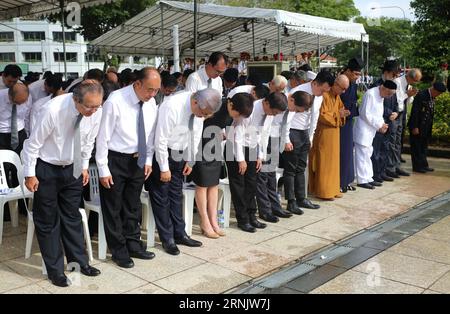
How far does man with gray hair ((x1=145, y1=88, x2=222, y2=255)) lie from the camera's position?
14.1 feet

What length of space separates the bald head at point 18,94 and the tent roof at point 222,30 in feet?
17.1

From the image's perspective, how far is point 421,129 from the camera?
8.58 metres

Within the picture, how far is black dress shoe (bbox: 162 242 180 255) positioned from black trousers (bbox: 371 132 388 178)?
4.34 meters

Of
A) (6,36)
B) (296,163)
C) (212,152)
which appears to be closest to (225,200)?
(212,152)

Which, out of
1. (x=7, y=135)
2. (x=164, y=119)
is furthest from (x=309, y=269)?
(x=7, y=135)

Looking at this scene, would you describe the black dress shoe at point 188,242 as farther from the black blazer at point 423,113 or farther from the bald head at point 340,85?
the black blazer at point 423,113

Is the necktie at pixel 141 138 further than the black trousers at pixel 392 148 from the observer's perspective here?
No

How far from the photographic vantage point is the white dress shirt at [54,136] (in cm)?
360

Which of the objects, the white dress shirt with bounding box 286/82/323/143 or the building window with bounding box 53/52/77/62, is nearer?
the white dress shirt with bounding box 286/82/323/143

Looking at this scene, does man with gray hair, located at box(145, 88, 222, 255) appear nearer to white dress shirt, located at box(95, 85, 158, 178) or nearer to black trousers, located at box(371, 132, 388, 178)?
white dress shirt, located at box(95, 85, 158, 178)

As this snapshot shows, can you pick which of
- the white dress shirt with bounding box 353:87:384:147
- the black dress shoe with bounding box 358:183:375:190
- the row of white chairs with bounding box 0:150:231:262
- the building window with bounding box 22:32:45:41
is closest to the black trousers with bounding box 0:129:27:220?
the row of white chairs with bounding box 0:150:231:262

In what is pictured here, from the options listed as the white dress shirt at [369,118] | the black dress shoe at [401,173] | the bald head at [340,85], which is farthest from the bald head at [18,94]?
the black dress shoe at [401,173]

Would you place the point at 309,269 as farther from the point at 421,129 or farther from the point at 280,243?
the point at 421,129
